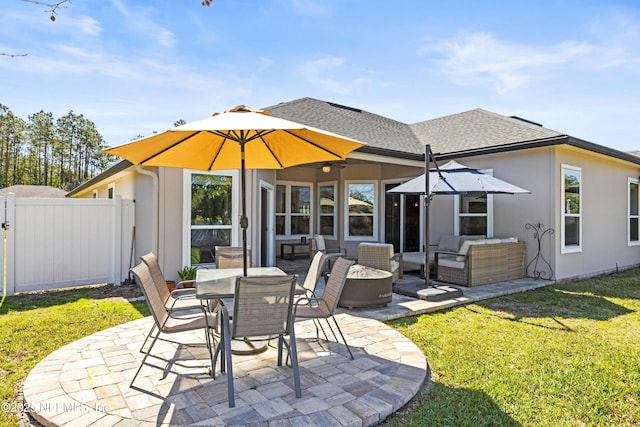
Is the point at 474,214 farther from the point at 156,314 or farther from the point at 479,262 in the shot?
the point at 156,314

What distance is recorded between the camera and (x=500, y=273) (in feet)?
25.1

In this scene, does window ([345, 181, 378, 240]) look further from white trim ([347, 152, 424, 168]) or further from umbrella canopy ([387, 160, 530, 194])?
umbrella canopy ([387, 160, 530, 194])

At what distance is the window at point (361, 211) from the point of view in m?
11.0

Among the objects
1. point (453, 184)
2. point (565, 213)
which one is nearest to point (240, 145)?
point (453, 184)

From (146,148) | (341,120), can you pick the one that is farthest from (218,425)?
(341,120)

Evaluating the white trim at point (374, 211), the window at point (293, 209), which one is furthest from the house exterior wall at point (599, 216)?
the window at point (293, 209)

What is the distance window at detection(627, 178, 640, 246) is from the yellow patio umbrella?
10652 mm

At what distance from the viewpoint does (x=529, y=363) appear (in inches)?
145

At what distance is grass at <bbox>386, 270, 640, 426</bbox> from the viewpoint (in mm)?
2744

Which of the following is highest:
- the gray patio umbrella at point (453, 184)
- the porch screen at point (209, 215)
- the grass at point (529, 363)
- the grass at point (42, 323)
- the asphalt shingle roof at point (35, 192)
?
the asphalt shingle roof at point (35, 192)

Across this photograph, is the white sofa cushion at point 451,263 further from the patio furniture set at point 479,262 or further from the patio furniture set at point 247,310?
the patio furniture set at point 247,310

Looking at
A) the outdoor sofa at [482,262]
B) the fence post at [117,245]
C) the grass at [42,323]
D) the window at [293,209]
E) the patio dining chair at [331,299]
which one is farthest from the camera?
the window at [293,209]

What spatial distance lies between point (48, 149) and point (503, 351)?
40495 mm

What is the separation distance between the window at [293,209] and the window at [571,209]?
7.19 m
